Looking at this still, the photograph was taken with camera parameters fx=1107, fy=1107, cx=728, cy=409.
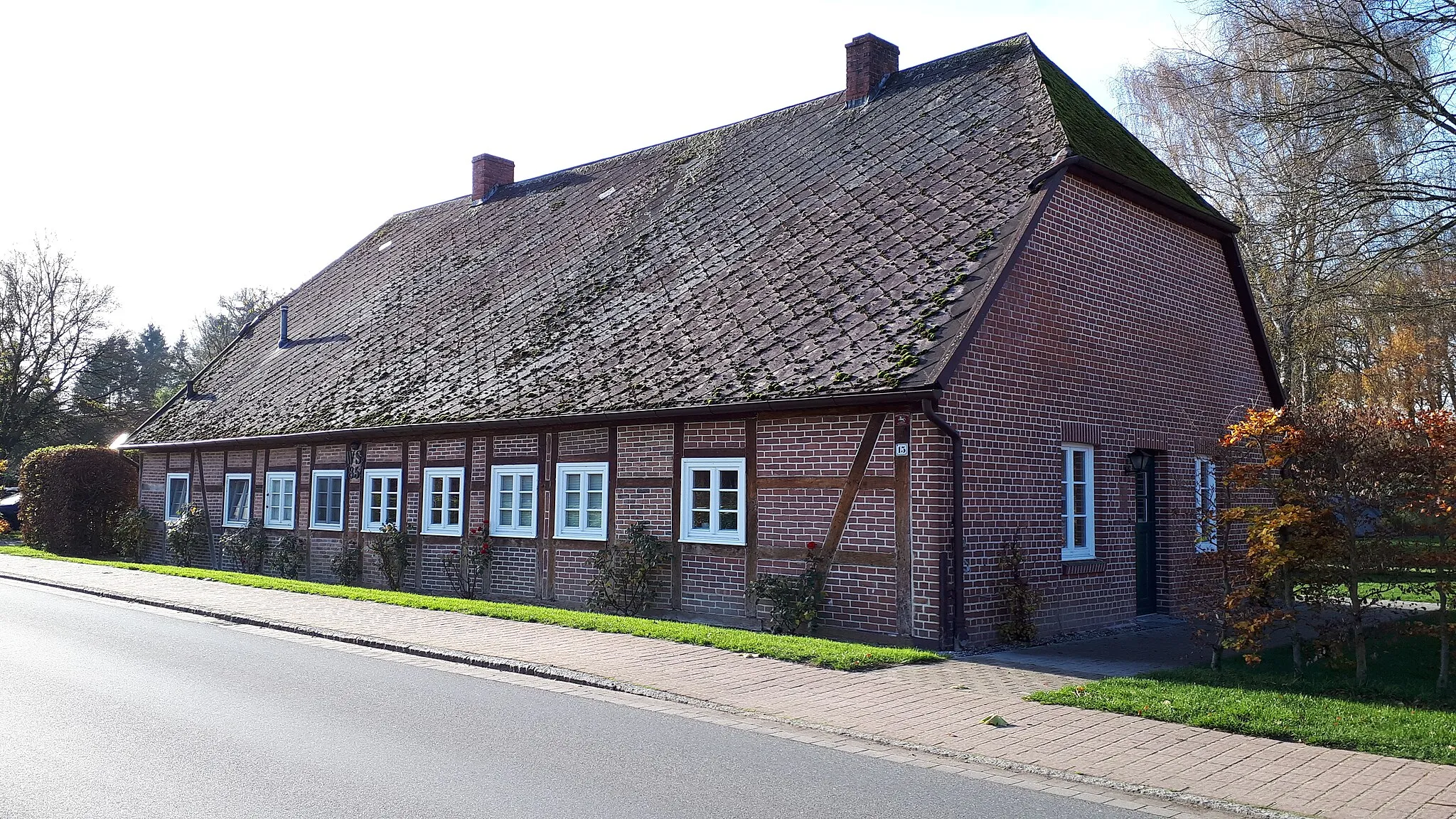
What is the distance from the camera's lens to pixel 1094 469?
46.5ft

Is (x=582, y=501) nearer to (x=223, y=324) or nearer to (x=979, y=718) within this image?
(x=979, y=718)

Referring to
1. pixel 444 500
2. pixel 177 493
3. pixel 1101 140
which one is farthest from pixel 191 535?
pixel 1101 140

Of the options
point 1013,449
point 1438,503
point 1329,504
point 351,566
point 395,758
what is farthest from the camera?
point 351,566

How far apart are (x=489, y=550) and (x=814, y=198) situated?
283 inches

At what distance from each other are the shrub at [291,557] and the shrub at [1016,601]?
532 inches

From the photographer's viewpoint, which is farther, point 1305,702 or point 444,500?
point 444,500

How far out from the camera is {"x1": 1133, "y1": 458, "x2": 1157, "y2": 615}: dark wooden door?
15.1 m

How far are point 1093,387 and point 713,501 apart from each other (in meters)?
5.14

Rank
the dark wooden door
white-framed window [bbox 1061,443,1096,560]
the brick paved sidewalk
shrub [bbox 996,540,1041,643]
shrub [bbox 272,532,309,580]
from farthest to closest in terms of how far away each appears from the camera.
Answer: shrub [bbox 272,532,309,580] → the dark wooden door → white-framed window [bbox 1061,443,1096,560] → shrub [bbox 996,540,1041,643] → the brick paved sidewalk

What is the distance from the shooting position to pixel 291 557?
20.3 m

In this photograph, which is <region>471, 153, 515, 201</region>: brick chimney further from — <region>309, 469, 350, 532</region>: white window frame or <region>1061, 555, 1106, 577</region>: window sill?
<region>1061, 555, 1106, 577</region>: window sill

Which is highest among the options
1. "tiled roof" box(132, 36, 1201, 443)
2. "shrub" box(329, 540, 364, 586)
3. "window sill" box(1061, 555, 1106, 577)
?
"tiled roof" box(132, 36, 1201, 443)

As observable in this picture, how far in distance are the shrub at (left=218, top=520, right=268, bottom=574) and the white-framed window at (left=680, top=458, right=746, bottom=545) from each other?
11.1 meters

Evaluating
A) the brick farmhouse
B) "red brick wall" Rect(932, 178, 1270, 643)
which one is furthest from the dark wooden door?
"red brick wall" Rect(932, 178, 1270, 643)
